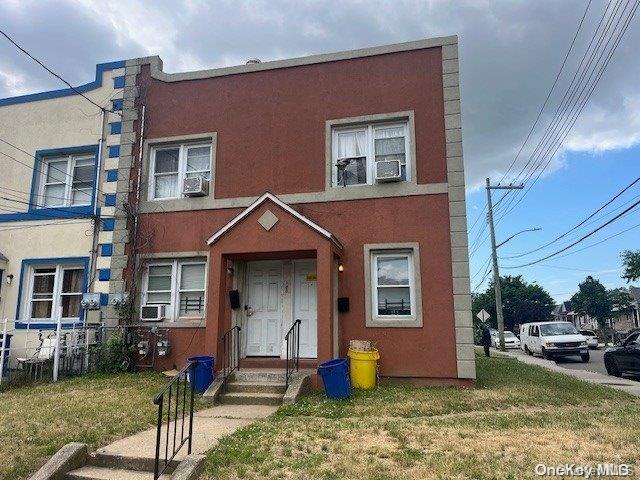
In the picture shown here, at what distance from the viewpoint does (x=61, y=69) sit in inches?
434

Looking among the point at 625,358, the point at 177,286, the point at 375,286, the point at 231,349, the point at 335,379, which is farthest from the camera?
the point at 625,358

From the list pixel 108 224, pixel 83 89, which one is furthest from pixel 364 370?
pixel 83 89

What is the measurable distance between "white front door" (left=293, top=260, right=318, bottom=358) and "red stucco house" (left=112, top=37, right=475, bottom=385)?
31 mm

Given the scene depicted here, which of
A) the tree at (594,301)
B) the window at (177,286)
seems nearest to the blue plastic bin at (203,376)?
the window at (177,286)

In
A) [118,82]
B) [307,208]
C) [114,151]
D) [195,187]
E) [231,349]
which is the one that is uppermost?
[118,82]

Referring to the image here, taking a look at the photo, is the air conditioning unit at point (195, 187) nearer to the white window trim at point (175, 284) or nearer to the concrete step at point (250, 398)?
the white window trim at point (175, 284)

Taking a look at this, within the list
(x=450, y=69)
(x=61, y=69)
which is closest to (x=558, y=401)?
(x=450, y=69)

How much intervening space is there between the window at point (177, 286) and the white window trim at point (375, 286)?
153 inches

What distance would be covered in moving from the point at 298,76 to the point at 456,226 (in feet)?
17.1

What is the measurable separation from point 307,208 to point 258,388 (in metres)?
4.06

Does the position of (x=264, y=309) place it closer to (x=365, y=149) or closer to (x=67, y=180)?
(x=365, y=149)

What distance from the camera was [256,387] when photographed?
27.3 feet

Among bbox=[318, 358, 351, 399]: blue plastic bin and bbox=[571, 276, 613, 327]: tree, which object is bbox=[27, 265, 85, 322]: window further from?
bbox=[571, 276, 613, 327]: tree

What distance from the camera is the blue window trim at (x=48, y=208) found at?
11.7 metres
